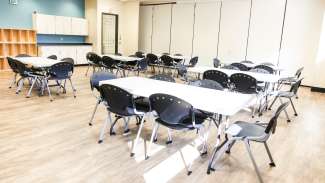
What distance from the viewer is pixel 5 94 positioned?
620cm

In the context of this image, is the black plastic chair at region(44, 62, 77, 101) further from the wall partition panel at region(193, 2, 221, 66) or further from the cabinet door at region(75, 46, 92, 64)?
the wall partition panel at region(193, 2, 221, 66)

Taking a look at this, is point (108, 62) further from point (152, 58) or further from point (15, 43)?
point (15, 43)

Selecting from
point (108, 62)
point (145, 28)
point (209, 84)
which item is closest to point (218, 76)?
point (209, 84)

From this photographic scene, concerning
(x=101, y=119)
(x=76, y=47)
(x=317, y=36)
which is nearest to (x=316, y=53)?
(x=317, y=36)

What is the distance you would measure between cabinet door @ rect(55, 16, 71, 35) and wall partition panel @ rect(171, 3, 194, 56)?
4.64m

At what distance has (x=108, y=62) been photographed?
8.43m

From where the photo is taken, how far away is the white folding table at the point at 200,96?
2.97m

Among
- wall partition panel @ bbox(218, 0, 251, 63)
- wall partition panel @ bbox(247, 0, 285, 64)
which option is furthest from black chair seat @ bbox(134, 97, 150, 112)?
wall partition panel @ bbox(218, 0, 251, 63)

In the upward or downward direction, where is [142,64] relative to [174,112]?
upward

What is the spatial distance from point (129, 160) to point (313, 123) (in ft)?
13.1

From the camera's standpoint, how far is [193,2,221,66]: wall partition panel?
36.5 ft

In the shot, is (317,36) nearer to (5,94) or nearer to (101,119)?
(101,119)

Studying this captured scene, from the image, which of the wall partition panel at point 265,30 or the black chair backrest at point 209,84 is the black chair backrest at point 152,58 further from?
the black chair backrest at point 209,84

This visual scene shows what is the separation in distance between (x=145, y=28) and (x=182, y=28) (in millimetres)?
2320
